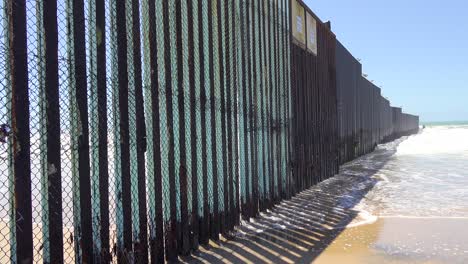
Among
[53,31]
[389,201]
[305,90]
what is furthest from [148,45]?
[305,90]

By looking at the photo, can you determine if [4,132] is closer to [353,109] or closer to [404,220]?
[404,220]

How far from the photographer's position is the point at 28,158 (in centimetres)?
288

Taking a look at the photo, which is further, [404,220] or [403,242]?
[404,220]

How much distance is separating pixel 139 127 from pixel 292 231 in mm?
2472

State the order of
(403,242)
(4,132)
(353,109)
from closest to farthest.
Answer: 1. (4,132)
2. (403,242)
3. (353,109)

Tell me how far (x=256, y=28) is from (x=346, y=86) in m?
8.35

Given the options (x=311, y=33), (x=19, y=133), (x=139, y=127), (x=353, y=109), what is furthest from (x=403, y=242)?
(x=353, y=109)

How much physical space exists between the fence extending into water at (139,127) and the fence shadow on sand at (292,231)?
0.19 meters

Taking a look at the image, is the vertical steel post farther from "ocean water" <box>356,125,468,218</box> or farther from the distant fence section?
the distant fence section

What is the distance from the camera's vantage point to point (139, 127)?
384 cm

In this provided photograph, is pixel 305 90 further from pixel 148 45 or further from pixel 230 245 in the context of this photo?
pixel 148 45

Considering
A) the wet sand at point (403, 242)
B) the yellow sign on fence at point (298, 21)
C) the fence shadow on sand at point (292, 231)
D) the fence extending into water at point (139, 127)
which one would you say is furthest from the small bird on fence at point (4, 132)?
the yellow sign on fence at point (298, 21)

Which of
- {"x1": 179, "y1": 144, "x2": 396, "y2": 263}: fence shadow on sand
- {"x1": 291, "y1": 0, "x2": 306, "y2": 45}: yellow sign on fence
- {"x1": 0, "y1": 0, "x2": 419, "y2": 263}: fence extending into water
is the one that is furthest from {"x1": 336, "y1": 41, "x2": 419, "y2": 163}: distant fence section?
{"x1": 0, "y1": 0, "x2": 419, "y2": 263}: fence extending into water

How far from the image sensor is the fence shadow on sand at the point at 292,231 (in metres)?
4.48
